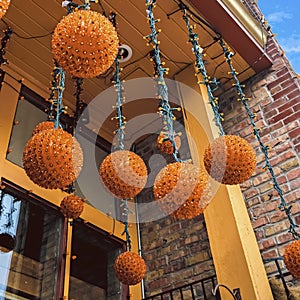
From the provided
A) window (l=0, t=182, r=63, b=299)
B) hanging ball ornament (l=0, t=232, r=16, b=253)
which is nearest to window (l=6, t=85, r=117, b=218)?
window (l=0, t=182, r=63, b=299)

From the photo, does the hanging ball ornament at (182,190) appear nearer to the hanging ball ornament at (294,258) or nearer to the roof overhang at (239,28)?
the hanging ball ornament at (294,258)

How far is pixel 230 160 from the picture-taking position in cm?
107

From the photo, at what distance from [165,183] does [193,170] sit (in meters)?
0.09

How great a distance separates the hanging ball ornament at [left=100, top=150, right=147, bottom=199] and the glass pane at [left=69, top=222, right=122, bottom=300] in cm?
114

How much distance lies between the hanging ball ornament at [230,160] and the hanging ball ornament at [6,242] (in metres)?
1.27

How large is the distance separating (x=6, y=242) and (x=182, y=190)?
1.28 meters

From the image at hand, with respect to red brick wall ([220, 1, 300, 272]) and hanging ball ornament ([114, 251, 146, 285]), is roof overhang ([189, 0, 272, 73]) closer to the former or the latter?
red brick wall ([220, 1, 300, 272])

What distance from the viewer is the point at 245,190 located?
1.98 metres

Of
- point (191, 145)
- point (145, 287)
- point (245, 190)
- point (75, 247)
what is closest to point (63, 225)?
point (75, 247)

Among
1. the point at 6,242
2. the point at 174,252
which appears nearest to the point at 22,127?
the point at 6,242

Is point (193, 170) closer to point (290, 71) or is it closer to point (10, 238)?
point (10, 238)

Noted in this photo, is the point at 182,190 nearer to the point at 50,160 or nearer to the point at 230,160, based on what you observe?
the point at 230,160

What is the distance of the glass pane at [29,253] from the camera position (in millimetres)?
1790

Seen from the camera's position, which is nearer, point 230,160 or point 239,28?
point 230,160
